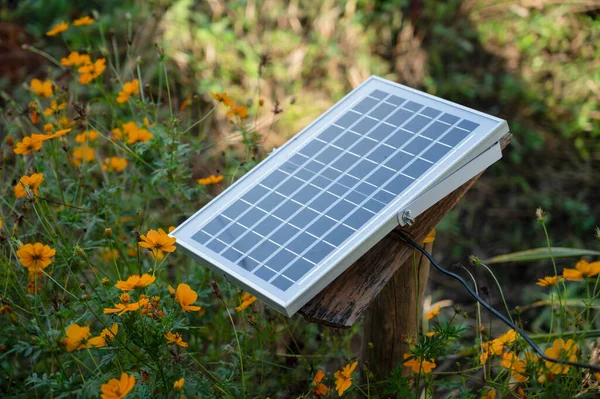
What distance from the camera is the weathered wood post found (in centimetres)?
162

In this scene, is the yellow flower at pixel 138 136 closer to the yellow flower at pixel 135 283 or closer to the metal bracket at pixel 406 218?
the yellow flower at pixel 135 283

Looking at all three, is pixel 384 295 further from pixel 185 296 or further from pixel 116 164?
pixel 116 164

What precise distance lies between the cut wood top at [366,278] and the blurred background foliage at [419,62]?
7.05 feet

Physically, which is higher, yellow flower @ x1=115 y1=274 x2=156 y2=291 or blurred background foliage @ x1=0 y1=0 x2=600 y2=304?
yellow flower @ x1=115 y1=274 x2=156 y2=291

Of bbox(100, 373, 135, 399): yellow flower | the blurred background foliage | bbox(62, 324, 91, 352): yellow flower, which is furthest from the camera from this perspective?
the blurred background foliage

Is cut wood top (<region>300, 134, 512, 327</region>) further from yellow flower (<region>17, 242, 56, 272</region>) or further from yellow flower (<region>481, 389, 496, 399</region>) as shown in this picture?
yellow flower (<region>17, 242, 56, 272</region>)

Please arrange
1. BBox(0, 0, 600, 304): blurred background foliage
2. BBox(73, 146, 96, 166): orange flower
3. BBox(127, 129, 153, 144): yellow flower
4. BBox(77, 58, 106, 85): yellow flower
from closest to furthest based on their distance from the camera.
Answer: BBox(127, 129, 153, 144): yellow flower < BBox(77, 58, 106, 85): yellow flower < BBox(73, 146, 96, 166): orange flower < BBox(0, 0, 600, 304): blurred background foliage

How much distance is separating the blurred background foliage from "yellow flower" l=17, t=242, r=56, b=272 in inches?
92.6

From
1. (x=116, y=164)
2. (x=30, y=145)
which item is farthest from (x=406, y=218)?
(x=116, y=164)

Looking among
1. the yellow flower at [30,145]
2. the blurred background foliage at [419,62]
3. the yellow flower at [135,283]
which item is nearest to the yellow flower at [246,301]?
the yellow flower at [135,283]

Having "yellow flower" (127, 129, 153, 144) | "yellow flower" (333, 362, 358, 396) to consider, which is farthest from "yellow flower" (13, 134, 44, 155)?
"yellow flower" (333, 362, 358, 396)

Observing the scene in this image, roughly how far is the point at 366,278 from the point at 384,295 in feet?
1.23

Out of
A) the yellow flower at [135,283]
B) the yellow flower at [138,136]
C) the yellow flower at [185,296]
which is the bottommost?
the yellow flower at [185,296]

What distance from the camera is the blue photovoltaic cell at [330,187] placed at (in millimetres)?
1646
